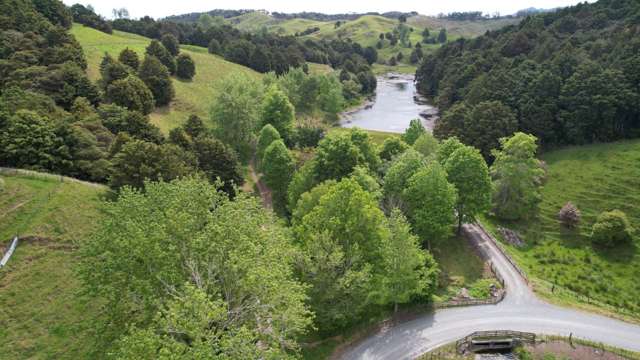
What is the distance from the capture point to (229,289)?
2516 cm

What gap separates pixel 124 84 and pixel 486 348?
192ft

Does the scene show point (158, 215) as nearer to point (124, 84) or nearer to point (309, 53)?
point (124, 84)

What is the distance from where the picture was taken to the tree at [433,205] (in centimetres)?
4634

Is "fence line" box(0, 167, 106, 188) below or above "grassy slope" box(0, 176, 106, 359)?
above

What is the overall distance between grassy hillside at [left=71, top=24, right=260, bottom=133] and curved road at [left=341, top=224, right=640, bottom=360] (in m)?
49.5

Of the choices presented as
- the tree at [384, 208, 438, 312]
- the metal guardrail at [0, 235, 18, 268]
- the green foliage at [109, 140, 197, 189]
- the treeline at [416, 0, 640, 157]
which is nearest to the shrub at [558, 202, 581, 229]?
the treeline at [416, 0, 640, 157]

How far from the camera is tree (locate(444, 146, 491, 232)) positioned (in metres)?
51.9

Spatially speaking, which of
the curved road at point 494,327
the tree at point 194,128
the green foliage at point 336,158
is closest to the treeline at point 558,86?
the green foliage at point 336,158

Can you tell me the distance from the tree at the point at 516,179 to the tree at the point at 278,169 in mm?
28828

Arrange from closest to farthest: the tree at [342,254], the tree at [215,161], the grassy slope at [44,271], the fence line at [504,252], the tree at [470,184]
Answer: the grassy slope at [44,271] → the tree at [342,254] → the fence line at [504,252] → the tree at [470,184] → the tree at [215,161]

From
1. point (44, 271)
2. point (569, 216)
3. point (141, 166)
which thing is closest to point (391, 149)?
point (569, 216)

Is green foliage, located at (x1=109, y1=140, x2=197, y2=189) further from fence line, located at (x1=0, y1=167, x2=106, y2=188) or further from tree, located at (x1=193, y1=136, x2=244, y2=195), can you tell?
tree, located at (x1=193, y1=136, x2=244, y2=195)

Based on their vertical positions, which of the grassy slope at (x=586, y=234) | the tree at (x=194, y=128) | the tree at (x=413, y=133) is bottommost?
the grassy slope at (x=586, y=234)

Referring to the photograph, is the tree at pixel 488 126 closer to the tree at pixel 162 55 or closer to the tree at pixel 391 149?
the tree at pixel 391 149
